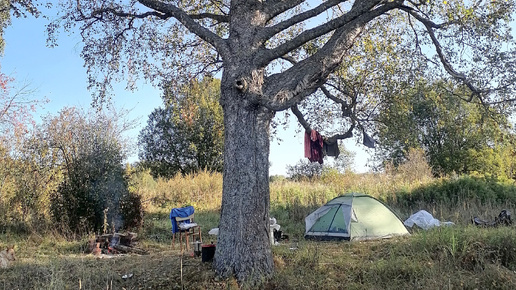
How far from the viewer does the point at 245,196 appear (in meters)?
5.24

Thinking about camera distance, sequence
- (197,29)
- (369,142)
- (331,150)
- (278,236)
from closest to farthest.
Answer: (197,29) < (369,142) < (331,150) < (278,236)

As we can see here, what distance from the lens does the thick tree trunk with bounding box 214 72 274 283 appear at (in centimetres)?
515

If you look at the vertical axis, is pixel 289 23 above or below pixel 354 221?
above

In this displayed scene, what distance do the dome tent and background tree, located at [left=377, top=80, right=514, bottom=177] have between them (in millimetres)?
1655

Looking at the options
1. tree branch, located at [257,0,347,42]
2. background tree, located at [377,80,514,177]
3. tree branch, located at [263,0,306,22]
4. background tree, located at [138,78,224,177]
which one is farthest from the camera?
background tree, located at [138,78,224,177]

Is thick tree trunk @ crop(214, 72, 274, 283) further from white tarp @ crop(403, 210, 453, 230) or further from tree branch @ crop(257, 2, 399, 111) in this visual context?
white tarp @ crop(403, 210, 453, 230)

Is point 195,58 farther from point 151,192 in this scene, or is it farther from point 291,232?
point 151,192

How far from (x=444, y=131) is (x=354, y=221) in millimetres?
20521

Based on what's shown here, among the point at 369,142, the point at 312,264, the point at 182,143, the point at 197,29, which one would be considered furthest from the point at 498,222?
the point at 182,143

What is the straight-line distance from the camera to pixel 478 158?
23.5 metres

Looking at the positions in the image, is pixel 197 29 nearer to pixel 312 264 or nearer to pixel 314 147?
pixel 314 147

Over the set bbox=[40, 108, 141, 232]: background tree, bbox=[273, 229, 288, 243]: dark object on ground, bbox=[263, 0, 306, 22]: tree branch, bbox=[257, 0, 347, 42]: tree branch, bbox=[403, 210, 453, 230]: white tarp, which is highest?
bbox=[263, 0, 306, 22]: tree branch

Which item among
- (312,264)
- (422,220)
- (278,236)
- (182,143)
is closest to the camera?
(312,264)

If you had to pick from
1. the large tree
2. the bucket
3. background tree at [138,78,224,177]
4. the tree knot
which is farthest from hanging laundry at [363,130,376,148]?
background tree at [138,78,224,177]
